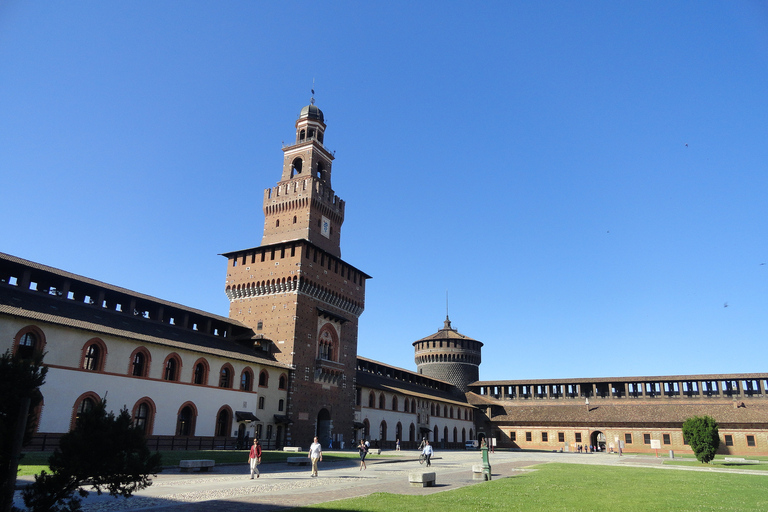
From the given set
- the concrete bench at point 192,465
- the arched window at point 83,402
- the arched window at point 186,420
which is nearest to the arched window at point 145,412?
the arched window at point 186,420

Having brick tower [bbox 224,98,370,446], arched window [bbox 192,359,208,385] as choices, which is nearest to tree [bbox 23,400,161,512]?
arched window [bbox 192,359,208,385]

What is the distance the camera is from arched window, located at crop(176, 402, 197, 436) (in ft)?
113

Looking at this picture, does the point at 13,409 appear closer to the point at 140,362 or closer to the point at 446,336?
the point at 140,362

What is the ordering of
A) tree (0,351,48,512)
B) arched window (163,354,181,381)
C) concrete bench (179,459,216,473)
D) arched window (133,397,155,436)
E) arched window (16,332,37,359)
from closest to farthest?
tree (0,351,48,512), concrete bench (179,459,216,473), arched window (16,332,37,359), arched window (133,397,155,436), arched window (163,354,181,381)

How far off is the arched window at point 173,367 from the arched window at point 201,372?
156 cm

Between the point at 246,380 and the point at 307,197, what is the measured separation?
735 inches

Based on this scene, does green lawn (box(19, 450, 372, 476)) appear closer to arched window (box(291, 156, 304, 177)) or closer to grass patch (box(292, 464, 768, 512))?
grass patch (box(292, 464, 768, 512))

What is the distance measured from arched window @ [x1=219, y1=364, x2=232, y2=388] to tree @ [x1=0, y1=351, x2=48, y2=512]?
2976 centimetres

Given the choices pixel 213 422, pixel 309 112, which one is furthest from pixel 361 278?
pixel 213 422

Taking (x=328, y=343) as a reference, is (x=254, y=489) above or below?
below

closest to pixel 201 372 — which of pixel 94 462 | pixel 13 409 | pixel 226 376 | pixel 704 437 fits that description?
pixel 226 376

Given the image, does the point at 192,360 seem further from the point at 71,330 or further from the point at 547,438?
the point at 547,438

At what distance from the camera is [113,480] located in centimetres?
1000

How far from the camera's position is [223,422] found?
124ft
